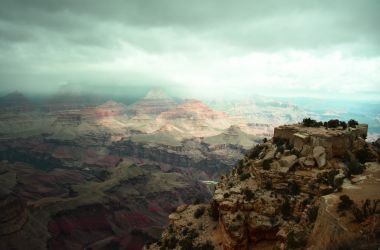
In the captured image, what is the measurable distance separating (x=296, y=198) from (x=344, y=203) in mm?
7057

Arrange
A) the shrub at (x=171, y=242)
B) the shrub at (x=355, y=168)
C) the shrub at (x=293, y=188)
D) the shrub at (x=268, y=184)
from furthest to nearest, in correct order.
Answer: the shrub at (x=171, y=242), the shrub at (x=268, y=184), the shrub at (x=293, y=188), the shrub at (x=355, y=168)

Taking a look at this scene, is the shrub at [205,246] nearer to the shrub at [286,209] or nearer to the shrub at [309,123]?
the shrub at [286,209]

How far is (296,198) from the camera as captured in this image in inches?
1105

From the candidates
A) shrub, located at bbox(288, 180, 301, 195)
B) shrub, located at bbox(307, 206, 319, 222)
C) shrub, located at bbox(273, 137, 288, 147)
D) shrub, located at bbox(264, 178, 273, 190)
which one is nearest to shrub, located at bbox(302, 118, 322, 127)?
shrub, located at bbox(273, 137, 288, 147)

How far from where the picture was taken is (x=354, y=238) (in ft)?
57.1

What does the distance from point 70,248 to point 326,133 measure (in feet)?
264

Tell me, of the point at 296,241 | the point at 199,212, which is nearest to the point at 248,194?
the point at 296,241

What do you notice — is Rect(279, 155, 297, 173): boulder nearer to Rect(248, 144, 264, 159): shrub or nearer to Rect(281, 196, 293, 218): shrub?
Rect(281, 196, 293, 218): shrub

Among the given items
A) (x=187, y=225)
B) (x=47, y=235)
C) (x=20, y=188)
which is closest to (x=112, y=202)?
(x=47, y=235)

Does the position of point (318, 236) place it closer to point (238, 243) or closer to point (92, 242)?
point (238, 243)

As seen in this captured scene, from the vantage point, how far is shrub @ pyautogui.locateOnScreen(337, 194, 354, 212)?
2078 centimetres

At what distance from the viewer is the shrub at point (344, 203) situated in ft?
68.2

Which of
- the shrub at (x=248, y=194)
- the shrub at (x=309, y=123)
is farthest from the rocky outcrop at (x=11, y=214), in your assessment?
the shrub at (x=309, y=123)

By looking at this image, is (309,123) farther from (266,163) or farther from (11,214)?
(11,214)
